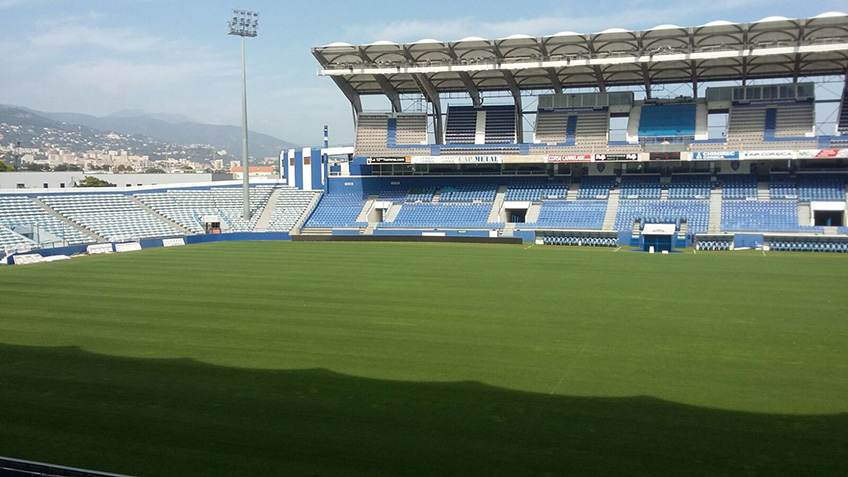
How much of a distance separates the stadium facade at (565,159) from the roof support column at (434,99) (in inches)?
6.5

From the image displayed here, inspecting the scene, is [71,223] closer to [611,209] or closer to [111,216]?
[111,216]

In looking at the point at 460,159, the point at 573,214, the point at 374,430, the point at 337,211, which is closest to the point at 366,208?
the point at 337,211

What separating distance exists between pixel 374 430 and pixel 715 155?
40939 millimetres

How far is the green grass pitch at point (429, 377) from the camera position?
909 cm

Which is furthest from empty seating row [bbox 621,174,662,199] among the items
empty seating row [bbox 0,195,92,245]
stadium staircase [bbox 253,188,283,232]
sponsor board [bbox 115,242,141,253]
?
empty seating row [bbox 0,195,92,245]

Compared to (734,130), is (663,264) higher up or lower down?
lower down

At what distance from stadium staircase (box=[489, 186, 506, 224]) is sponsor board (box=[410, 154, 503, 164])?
247 centimetres

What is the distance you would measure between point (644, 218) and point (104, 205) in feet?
123

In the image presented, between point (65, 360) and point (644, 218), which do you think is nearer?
point (65, 360)

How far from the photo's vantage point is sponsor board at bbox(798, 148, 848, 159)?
41688 millimetres

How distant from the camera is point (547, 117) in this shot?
2069 inches

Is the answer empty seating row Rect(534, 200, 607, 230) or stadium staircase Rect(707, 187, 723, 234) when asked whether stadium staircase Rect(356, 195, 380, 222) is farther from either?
stadium staircase Rect(707, 187, 723, 234)

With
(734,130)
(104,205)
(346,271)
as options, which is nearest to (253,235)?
(104,205)

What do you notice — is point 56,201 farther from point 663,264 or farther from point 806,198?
point 806,198
